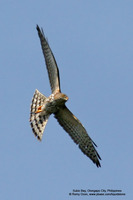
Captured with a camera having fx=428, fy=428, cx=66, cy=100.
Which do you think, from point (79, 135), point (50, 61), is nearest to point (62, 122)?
point (79, 135)

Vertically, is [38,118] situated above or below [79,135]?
above

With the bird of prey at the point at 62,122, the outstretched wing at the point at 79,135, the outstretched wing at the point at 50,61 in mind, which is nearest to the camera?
the outstretched wing at the point at 50,61

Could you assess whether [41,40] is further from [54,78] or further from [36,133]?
[36,133]

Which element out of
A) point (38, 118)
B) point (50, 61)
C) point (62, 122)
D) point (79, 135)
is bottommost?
point (79, 135)

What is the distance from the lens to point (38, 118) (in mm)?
15773

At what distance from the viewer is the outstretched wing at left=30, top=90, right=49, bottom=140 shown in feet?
51.5

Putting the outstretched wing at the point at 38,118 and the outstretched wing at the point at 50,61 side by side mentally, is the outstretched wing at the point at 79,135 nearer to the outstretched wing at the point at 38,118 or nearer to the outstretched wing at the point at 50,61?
the outstretched wing at the point at 38,118

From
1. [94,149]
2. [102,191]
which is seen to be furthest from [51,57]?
[102,191]

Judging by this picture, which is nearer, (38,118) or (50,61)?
(50,61)

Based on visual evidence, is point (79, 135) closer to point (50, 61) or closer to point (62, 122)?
point (62, 122)

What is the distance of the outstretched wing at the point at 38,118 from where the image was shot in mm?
15711

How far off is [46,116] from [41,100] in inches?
24.3

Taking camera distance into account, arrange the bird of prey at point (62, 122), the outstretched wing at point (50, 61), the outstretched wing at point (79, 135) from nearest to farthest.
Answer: the outstretched wing at point (50, 61), the bird of prey at point (62, 122), the outstretched wing at point (79, 135)

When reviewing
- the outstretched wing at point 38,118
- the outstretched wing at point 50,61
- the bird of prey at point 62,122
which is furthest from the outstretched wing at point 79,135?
the outstretched wing at point 50,61
